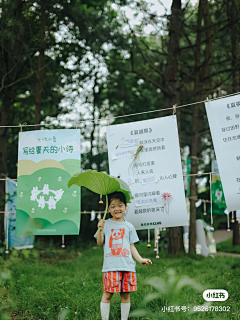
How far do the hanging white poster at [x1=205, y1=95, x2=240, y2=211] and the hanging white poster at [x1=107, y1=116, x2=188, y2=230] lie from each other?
19.9 inches

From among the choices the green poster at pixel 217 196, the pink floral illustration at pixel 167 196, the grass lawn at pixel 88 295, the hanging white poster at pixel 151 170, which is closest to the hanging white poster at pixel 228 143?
the hanging white poster at pixel 151 170

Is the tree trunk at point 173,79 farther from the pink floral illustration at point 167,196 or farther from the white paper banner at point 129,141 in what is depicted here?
the pink floral illustration at point 167,196

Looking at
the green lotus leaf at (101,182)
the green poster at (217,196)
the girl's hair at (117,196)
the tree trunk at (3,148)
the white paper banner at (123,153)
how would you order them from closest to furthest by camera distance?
1. the green lotus leaf at (101,182)
2. the girl's hair at (117,196)
3. the white paper banner at (123,153)
4. the tree trunk at (3,148)
5. the green poster at (217,196)

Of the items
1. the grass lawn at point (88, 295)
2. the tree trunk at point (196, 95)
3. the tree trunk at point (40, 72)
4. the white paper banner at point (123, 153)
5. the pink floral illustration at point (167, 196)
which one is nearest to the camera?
the grass lawn at point (88, 295)

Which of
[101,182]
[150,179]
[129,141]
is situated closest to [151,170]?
[150,179]

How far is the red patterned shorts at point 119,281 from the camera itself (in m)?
3.48

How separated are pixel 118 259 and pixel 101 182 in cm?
79

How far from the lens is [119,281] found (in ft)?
11.5

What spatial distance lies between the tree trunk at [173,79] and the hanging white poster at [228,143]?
4140mm

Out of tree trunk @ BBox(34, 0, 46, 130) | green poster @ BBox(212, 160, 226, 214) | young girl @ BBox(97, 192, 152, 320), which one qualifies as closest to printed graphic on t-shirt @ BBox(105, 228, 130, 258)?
young girl @ BBox(97, 192, 152, 320)

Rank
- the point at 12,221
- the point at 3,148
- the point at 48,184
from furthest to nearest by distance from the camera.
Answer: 1. the point at 3,148
2. the point at 12,221
3. the point at 48,184

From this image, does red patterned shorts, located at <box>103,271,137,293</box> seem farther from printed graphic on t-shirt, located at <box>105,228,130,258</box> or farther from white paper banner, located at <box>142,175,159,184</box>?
white paper banner, located at <box>142,175,159,184</box>

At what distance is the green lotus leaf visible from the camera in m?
3.63

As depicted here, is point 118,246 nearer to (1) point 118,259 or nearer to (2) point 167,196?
(1) point 118,259
